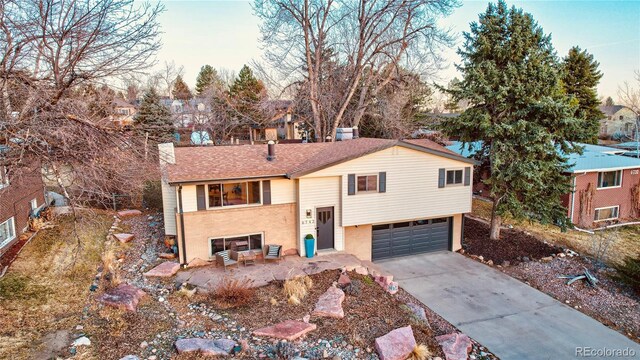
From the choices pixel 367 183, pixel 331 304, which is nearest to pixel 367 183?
pixel 367 183

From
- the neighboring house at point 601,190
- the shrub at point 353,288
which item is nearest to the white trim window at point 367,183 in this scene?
the shrub at point 353,288

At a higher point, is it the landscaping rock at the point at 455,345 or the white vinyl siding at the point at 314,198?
the white vinyl siding at the point at 314,198

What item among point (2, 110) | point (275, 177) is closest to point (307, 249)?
point (275, 177)

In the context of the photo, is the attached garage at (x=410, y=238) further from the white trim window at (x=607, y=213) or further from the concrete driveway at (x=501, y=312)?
the white trim window at (x=607, y=213)

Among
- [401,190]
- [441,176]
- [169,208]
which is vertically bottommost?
[169,208]

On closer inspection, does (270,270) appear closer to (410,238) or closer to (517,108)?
(410,238)
